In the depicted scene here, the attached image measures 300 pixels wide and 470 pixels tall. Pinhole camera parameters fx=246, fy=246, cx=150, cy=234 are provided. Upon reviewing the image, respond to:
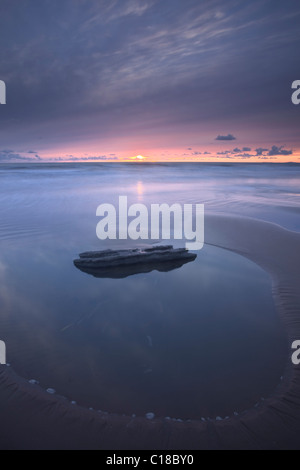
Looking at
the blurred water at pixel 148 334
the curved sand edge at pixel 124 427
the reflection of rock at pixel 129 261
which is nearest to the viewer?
the curved sand edge at pixel 124 427

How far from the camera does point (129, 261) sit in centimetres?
646

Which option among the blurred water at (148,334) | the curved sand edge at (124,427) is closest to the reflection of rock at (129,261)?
the blurred water at (148,334)

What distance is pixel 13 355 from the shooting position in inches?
138

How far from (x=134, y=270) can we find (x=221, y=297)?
7.58 ft

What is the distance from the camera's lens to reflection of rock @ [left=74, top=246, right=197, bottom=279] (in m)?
6.27

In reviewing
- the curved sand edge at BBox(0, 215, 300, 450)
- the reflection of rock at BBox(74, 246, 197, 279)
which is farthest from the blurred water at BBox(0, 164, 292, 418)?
the reflection of rock at BBox(74, 246, 197, 279)

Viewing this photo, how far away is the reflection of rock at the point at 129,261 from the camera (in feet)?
20.6

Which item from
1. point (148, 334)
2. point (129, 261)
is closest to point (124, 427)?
point (148, 334)

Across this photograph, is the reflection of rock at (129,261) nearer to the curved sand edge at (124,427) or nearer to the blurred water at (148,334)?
the blurred water at (148,334)

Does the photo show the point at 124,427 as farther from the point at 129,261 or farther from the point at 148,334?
the point at 129,261

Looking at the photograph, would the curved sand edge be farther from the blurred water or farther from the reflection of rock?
the reflection of rock

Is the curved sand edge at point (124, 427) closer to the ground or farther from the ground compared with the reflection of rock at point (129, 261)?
closer to the ground
